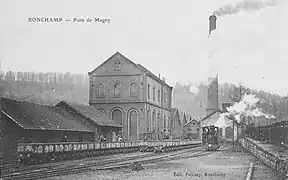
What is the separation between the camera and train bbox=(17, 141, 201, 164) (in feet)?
76.6

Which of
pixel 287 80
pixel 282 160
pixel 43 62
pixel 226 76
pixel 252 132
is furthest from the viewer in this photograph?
pixel 252 132

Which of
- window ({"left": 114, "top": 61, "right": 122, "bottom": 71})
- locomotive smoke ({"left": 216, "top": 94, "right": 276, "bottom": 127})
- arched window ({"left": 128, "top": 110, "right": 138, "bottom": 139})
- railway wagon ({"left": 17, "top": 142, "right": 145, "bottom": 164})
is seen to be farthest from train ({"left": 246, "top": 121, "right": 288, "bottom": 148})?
window ({"left": 114, "top": 61, "right": 122, "bottom": 71})

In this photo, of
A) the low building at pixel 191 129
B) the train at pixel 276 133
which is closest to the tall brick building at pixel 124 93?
the train at pixel 276 133

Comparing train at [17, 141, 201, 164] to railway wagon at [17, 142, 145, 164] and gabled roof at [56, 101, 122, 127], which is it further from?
gabled roof at [56, 101, 122, 127]

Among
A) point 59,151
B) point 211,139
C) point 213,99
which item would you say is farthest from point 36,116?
point 213,99

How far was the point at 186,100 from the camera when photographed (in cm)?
8494

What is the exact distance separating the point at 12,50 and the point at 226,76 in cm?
2031

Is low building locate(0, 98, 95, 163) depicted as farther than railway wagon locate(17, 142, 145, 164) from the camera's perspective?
Yes

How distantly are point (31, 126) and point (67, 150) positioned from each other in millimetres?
2887

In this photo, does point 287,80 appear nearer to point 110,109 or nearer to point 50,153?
point 50,153

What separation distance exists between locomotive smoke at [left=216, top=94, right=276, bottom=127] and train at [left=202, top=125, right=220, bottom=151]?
452cm

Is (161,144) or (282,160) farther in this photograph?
(161,144)

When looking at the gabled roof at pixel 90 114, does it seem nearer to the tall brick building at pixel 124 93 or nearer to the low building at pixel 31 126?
the low building at pixel 31 126

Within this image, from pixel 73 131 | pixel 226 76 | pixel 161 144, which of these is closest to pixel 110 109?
pixel 161 144
